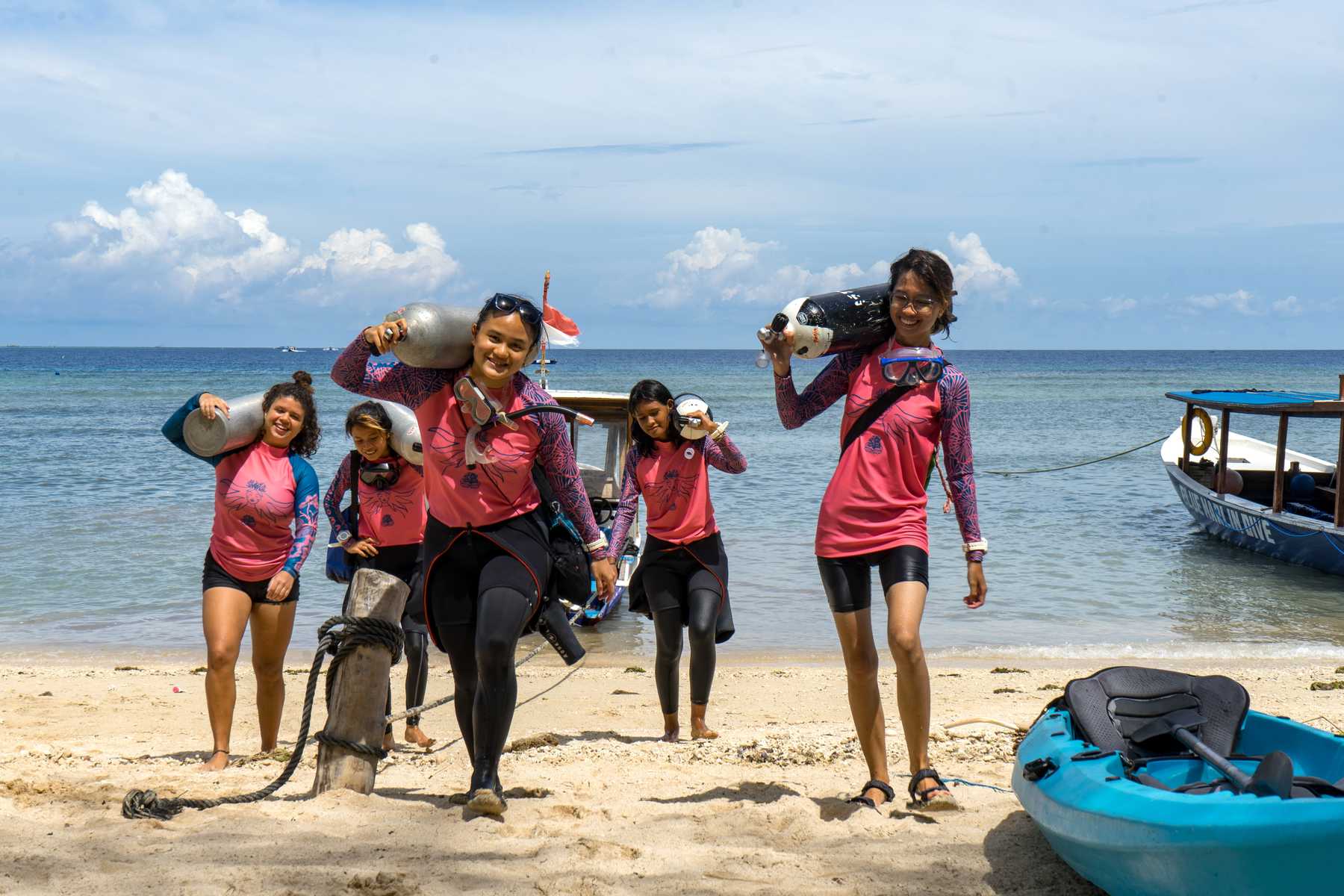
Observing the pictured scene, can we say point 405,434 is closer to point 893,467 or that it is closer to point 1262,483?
point 893,467

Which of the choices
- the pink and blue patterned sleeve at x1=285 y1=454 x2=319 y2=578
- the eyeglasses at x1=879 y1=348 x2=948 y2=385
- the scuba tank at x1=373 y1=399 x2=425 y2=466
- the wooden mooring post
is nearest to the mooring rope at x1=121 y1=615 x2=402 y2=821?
the wooden mooring post

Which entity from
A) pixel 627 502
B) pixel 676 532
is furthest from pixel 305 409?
pixel 676 532

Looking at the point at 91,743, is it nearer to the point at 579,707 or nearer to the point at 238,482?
the point at 238,482

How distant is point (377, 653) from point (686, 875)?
155 centimetres

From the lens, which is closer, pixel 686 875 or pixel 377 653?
pixel 686 875

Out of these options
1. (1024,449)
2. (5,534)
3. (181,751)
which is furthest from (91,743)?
(1024,449)

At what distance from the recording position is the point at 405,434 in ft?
19.0

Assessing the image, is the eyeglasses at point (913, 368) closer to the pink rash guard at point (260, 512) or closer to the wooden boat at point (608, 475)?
the pink rash guard at point (260, 512)

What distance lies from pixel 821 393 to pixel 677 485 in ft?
5.37

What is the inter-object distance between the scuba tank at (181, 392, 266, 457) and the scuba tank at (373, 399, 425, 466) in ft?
2.19

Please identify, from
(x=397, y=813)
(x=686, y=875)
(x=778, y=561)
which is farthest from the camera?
(x=778, y=561)

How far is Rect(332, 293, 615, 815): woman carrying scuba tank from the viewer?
400cm

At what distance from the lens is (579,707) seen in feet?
24.9

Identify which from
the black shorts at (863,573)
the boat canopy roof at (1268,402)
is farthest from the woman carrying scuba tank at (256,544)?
the boat canopy roof at (1268,402)
